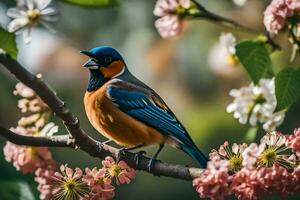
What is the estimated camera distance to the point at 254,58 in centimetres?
296

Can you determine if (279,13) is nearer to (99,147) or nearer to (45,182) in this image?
(99,147)

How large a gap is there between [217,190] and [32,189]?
0.97 meters

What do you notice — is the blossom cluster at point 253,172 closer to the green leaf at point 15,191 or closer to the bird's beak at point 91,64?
the green leaf at point 15,191

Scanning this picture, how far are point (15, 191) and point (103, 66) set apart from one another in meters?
0.68

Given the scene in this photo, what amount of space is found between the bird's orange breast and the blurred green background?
295 centimetres

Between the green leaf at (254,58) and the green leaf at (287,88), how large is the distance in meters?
0.10

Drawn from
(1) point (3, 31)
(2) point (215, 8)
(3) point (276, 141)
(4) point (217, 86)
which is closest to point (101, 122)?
(3) point (276, 141)

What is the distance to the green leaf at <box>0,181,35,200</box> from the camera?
305 centimetres

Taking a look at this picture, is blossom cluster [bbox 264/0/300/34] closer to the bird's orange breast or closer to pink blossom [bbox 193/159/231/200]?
the bird's orange breast

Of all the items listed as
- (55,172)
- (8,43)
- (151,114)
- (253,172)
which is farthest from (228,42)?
(8,43)

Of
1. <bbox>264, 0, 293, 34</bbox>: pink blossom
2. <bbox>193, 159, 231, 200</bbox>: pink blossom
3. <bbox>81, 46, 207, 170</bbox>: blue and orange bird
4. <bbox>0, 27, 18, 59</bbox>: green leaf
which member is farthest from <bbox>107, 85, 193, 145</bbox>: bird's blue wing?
<bbox>0, 27, 18, 59</bbox>: green leaf

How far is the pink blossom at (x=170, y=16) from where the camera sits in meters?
3.25

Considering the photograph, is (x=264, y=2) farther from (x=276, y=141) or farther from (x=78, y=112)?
(x=276, y=141)

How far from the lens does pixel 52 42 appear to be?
26.5 ft
